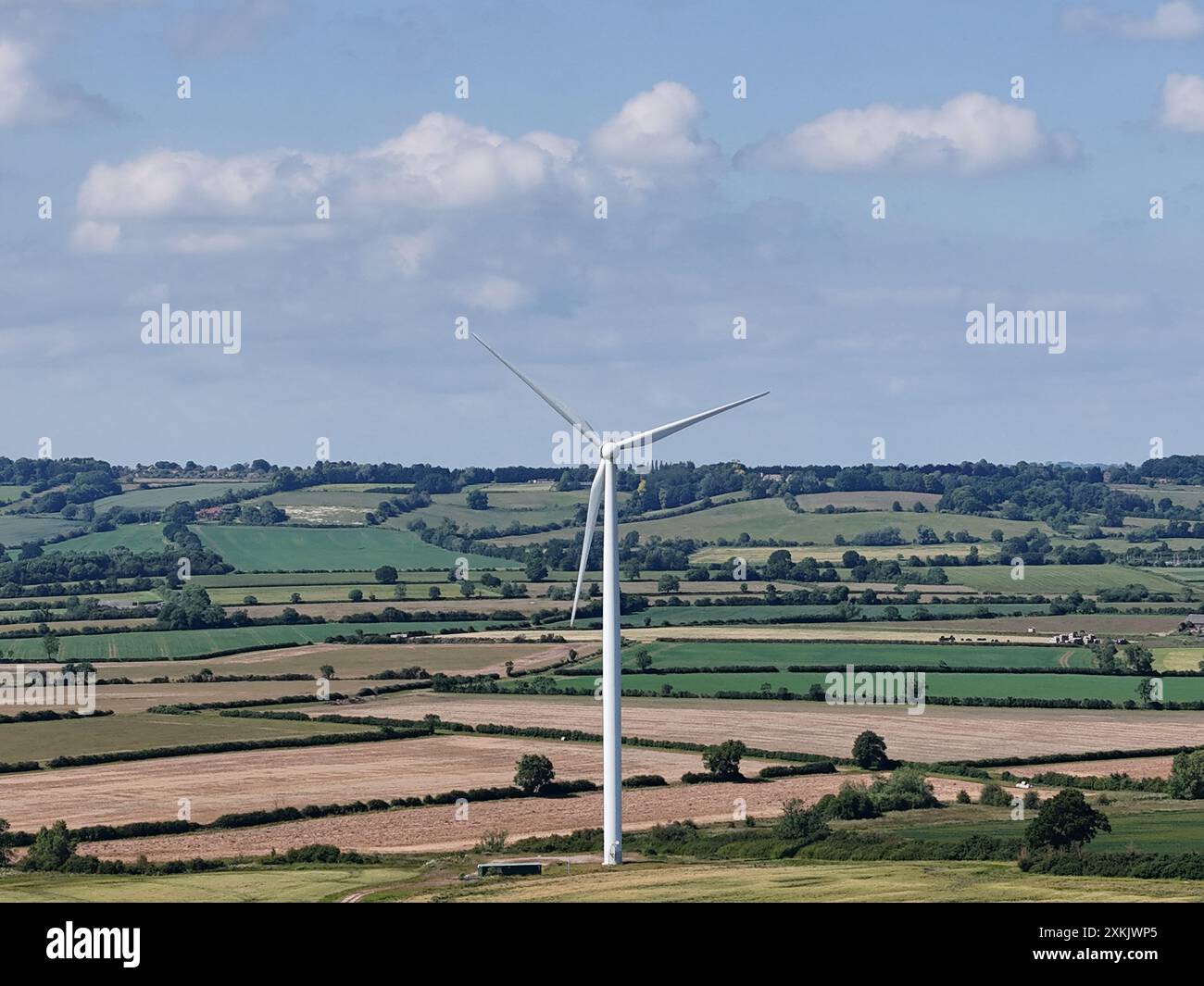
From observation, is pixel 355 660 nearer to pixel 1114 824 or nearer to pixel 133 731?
pixel 133 731

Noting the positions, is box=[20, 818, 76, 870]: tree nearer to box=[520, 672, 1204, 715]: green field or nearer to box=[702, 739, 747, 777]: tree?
box=[702, 739, 747, 777]: tree

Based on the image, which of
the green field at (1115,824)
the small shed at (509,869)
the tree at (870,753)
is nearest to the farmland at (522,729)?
the green field at (1115,824)

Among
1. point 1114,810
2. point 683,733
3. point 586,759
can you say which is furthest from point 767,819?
point 683,733

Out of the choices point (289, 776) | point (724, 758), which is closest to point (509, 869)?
point (724, 758)

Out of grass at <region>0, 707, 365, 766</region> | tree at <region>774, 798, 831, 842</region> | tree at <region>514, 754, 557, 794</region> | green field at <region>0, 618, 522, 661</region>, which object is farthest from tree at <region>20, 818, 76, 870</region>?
green field at <region>0, 618, 522, 661</region>

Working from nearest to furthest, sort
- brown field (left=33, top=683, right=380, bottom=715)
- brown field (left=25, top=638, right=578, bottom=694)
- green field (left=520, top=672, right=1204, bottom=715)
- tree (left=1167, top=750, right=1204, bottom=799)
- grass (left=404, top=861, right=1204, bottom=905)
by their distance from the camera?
grass (left=404, top=861, right=1204, bottom=905) → tree (left=1167, top=750, right=1204, bottom=799) → brown field (left=33, top=683, right=380, bottom=715) → green field (left=520, top=672, right=1204, bottom=715) → brown field (left=25, top=638, right=578, bottom=694)

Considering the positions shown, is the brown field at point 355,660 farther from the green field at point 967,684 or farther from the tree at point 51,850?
the tree at point 51,850
